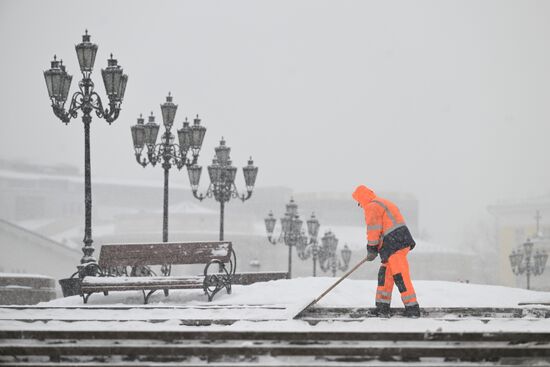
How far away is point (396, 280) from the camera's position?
9578 millimetres

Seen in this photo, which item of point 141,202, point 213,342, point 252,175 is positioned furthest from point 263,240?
point 213,342

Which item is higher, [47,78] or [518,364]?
[47,78]

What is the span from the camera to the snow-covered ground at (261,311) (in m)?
8.45

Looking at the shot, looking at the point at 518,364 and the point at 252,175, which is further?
the point at 252,175

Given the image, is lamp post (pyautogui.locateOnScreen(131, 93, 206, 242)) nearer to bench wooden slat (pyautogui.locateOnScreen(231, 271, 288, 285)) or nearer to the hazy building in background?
bench wooden slat (pyautogui.locateOnScreen(231, 271, 288, 285))

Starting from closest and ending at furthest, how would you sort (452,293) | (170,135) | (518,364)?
(518,364) < (452,293) < (170,135)

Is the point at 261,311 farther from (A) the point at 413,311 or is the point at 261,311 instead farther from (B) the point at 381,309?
(A) the point at 413,311

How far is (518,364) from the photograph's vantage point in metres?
7.26

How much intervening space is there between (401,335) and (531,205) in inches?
2962

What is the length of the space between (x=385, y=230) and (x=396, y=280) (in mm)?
601

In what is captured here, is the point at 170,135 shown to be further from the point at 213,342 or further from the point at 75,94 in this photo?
the point at 213,342

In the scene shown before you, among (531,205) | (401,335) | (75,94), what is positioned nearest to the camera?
(401,335)

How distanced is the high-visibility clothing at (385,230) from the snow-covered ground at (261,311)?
88 centimetres

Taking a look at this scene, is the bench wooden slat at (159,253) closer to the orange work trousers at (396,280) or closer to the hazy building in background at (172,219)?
the orange work trousers at (396,280)
